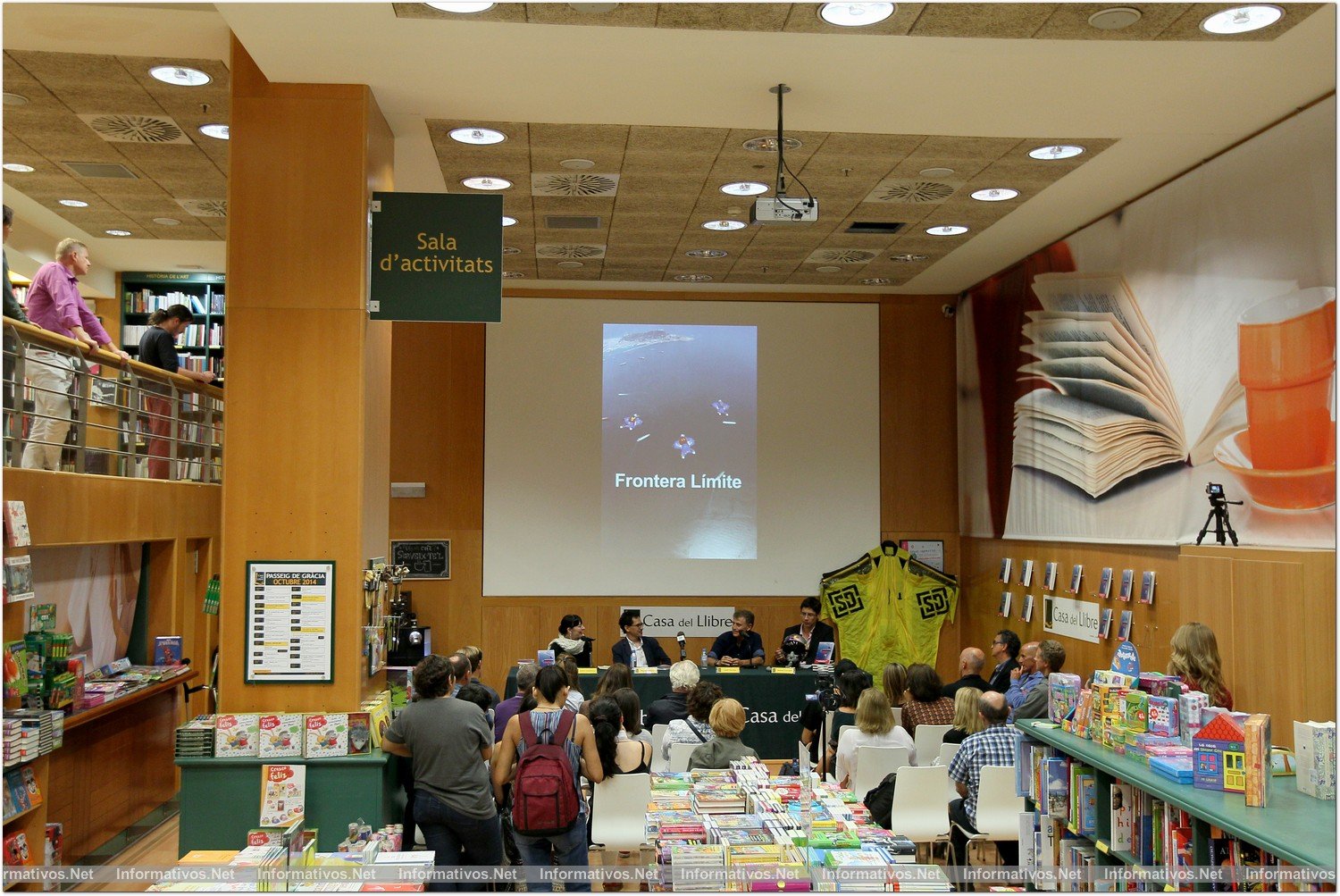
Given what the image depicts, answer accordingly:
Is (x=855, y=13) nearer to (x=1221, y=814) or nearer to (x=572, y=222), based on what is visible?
(x=1221, y=814)

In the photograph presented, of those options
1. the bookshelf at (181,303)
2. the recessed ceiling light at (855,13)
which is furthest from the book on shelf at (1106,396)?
the bookshelf at (181,303)

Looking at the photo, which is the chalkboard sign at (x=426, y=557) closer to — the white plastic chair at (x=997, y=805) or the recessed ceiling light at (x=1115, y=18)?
the white plastic chair at (x=997, y=805)

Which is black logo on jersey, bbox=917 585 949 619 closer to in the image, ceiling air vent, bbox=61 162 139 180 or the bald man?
the bald man

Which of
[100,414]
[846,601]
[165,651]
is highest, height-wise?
[100,414]

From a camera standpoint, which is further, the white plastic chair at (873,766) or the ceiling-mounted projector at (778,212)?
the white plastic chair at (873,766)

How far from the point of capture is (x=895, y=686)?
7.84 meters

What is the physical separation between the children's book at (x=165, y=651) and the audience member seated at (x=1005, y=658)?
5991 millimetres

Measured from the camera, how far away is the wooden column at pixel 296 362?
555 centimetres

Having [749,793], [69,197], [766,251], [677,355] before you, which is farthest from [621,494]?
[749,793]

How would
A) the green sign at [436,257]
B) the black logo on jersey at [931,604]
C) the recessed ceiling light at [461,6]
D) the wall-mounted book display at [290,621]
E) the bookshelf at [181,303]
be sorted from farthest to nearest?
1. the black logo on jersey at [931,604]
2. the bookshelf at [181,303]
3. the green sign at [436,257]
4. the wall-mounted book display at [290,621]
5. the recessed ceiling light at [461,6]

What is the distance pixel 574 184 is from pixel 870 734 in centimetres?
439

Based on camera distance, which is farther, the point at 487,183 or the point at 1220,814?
the point at 487,183

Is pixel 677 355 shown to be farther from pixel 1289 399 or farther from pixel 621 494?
pixel 1289 399

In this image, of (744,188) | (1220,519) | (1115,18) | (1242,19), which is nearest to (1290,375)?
(1220,519)
